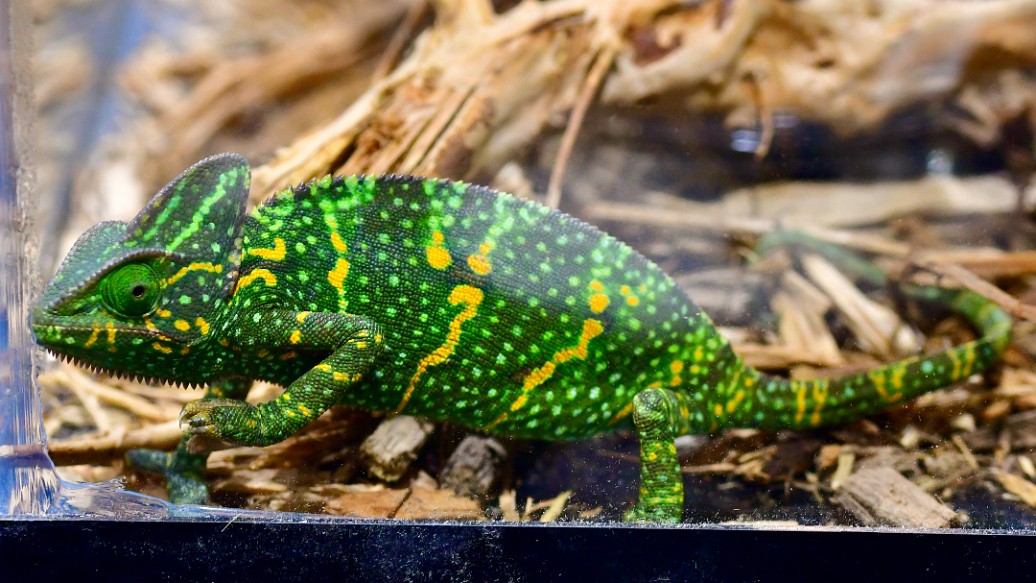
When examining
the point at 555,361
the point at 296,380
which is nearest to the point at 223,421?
the point at 296,380

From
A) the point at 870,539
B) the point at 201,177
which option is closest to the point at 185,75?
the point at 201,177

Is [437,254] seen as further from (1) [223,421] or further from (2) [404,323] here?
(1) [223,421]

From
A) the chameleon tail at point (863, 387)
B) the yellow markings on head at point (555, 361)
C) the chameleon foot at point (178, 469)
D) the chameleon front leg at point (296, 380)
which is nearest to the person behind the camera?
the chameleon front leg at point (296, 380)

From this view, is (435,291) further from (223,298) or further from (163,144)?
(163,144)

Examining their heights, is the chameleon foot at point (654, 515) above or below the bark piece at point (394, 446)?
below

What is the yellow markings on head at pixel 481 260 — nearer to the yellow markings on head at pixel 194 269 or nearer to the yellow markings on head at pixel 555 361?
the yellow markings on head at pixel 555 361

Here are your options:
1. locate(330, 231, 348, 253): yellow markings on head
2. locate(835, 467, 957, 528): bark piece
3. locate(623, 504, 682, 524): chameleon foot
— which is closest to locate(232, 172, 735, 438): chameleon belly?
locate(330, 231, 348, 253): yellow markings on head

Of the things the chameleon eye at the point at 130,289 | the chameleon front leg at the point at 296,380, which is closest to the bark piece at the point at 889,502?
the chameleon front leg at the point at 296,380

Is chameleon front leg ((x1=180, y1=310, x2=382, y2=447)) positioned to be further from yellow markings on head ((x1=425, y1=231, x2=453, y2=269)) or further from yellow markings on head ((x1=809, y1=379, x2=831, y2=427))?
yellow markings on head ((x1=809, y1=379, x2=831, y2=427))
